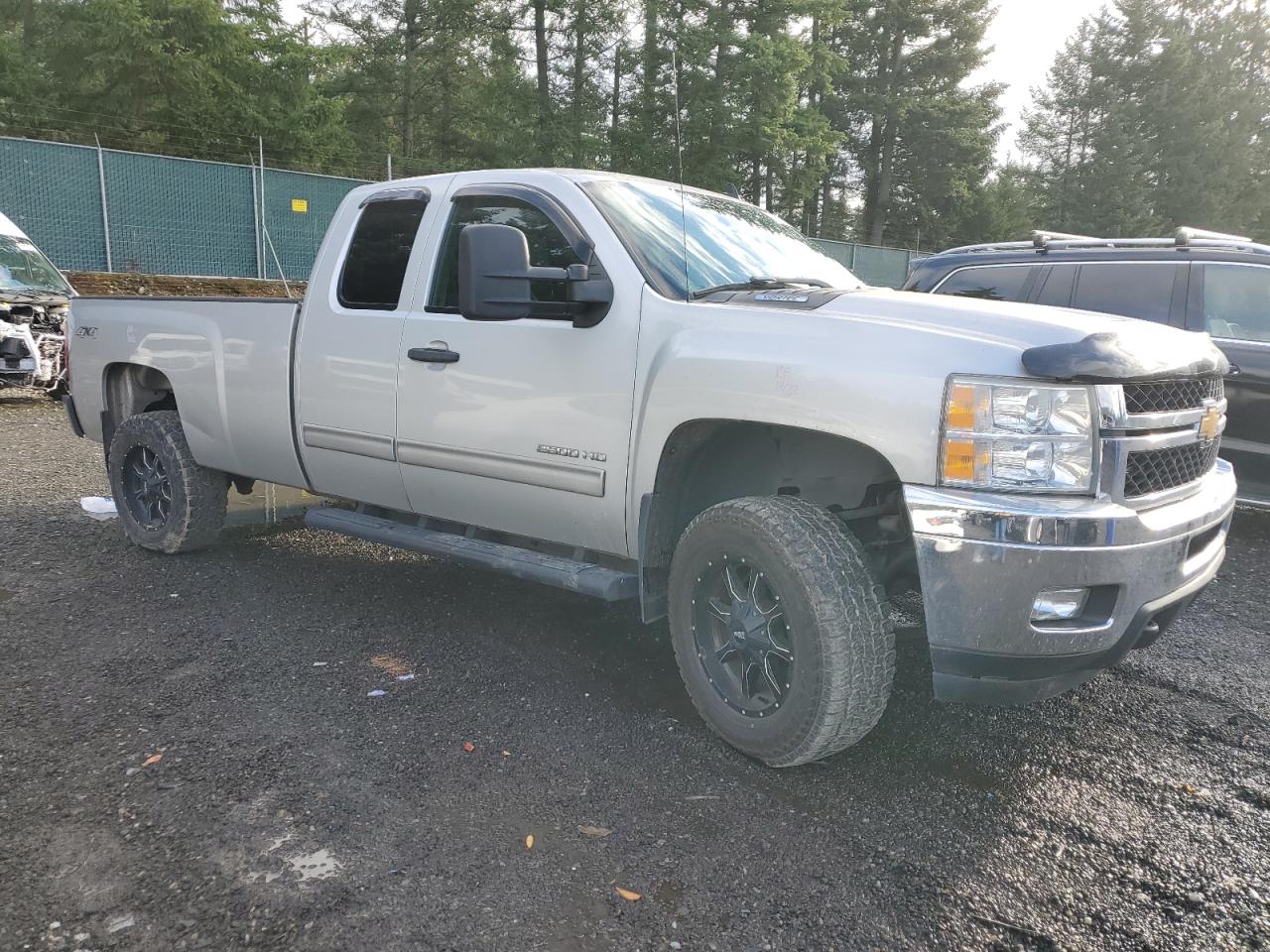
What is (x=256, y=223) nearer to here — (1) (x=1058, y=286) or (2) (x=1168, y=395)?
(1) (x=1058, y=286)

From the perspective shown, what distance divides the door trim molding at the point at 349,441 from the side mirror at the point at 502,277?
1.09 m

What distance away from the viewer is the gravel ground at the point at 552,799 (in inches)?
91.3

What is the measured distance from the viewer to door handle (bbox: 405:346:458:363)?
3873 mm

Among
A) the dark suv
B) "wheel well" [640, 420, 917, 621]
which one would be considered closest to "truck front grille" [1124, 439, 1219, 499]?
"wheel well" [640, 420, 917, 621]

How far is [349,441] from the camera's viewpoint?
4328mm

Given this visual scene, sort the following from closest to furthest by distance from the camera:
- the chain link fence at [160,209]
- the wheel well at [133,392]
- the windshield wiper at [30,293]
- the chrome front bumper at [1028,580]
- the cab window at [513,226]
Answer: the chrome front bumper at [1028,580] < the cab window at [513,226] < the wheel well at [133,392] < the windshield wiper at [30,293] < the chain link fence at [160,209]

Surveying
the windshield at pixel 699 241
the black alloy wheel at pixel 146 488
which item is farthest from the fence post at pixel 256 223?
the windshield at pixel 699 241

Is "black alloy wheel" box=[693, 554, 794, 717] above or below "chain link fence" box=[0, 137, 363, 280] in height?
below

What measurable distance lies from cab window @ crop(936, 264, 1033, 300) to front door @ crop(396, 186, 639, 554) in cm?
433

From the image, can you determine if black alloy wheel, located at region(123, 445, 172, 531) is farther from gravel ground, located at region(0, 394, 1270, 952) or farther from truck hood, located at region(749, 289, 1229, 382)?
truck hood, located at region(749, 289, 1229, 382)

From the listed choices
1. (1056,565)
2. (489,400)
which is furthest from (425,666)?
(1056,565)

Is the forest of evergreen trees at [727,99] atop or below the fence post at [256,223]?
atop

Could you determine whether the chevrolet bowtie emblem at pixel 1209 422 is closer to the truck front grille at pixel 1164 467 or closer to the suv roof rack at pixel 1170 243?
the truck front grille at pixel 1164 467

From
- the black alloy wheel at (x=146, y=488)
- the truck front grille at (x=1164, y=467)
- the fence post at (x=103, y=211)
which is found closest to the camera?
the truck front grille at (x=1164, y=467)
